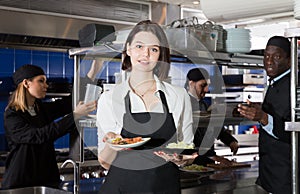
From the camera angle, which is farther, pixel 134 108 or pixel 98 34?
pixel 98 34

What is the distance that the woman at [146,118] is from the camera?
2258mm

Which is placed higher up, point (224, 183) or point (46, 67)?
point (46, 67)

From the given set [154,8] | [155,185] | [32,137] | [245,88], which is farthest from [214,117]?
[245,88]

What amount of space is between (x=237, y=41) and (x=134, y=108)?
1179 millimetres

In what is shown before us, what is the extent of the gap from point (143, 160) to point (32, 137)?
118 centimetres

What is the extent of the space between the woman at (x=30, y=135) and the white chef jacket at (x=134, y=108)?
90cm

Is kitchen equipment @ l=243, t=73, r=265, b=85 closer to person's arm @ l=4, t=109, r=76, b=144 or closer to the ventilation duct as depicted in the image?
the ventilation duct

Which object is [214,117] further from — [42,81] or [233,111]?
[42,81]

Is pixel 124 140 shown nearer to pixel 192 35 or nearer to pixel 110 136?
pixel 110 136

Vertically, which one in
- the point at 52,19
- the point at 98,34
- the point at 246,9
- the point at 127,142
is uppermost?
the point at 52,19

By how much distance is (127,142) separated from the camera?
2.17 metres

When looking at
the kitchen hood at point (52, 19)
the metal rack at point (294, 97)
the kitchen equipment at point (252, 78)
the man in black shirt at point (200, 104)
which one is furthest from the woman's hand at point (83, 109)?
the kitchen equipment at point (252, 78)

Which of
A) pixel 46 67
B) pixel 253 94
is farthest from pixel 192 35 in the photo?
pixel 253 94

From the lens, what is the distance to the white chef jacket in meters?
2.20
